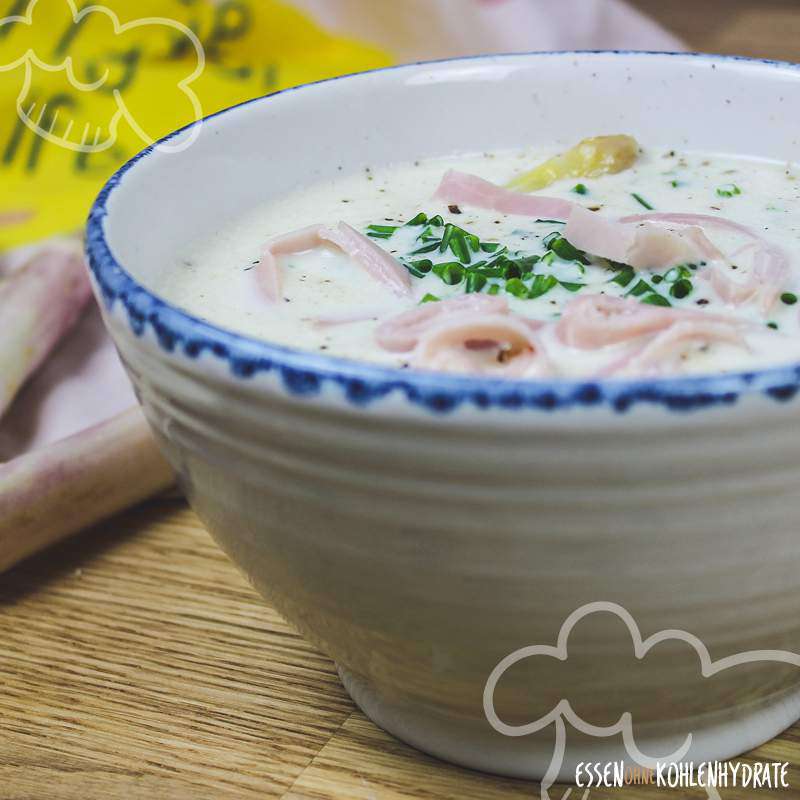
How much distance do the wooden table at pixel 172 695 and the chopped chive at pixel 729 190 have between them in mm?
588

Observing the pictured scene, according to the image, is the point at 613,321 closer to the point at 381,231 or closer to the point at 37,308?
the point at 381,231

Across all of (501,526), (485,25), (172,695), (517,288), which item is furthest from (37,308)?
(485,25)

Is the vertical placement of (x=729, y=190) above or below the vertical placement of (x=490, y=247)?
below

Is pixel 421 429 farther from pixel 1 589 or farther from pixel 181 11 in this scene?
pixel 181 11

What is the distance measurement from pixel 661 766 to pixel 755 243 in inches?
19.4

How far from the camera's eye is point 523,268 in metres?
1.18

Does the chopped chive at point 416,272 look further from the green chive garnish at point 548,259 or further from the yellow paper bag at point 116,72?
the yellow paper bag at point 116,72

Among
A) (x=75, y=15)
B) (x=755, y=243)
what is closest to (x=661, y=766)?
(x=755, y=243)

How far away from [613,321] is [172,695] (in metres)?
0.52

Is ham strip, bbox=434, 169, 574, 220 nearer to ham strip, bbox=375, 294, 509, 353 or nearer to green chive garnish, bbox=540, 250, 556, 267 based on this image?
green chive garnish, bbox=540, 250, 556, 267

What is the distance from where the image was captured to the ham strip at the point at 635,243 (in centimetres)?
116

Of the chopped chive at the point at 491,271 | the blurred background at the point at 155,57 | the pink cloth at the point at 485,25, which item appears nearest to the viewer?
the chopped chive at the point at 491,271

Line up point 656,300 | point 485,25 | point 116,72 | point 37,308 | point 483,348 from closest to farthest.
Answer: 1. point 483,348
2. point 656,300
3. point 37,308
4. point 116,72
5. point 485,25

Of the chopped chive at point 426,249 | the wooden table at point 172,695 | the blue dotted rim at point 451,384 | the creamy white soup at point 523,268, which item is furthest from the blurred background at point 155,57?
the blue dotted rim at point 451,384
